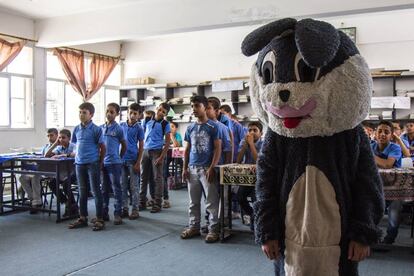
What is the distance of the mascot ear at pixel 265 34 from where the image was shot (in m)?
1.46

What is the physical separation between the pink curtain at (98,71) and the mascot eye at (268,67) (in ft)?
24.4

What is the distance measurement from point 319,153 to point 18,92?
716cm

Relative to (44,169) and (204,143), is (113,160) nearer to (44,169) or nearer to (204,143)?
(44,169)

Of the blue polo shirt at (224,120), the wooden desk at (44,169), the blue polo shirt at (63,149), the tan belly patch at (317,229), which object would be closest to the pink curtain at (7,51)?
the wooden desk at (44,169)

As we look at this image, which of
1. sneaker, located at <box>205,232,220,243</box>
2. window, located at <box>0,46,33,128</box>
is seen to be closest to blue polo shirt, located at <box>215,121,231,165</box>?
sneaker, located at <box>205,232,220,243</box>

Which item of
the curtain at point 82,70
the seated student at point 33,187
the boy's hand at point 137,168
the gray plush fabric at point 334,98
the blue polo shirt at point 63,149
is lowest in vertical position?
the seated student at point 33,187

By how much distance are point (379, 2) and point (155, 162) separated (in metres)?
3.37

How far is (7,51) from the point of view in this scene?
6809 millimetres

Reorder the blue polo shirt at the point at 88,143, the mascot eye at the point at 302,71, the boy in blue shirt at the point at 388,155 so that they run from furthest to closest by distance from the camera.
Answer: the blue polo shirt at the point at 88,143 → the boy in blue shirt at the point at 388,155 → the mascot eye at the point at 302,71

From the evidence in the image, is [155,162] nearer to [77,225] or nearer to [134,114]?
[134,114]

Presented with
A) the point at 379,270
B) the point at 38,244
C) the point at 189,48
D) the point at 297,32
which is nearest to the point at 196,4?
the point at 189,48

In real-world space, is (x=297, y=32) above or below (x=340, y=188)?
above

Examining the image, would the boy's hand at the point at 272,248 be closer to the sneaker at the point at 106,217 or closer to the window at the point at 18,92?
the sneaker at the point at 106,217

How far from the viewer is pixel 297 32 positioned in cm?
136
